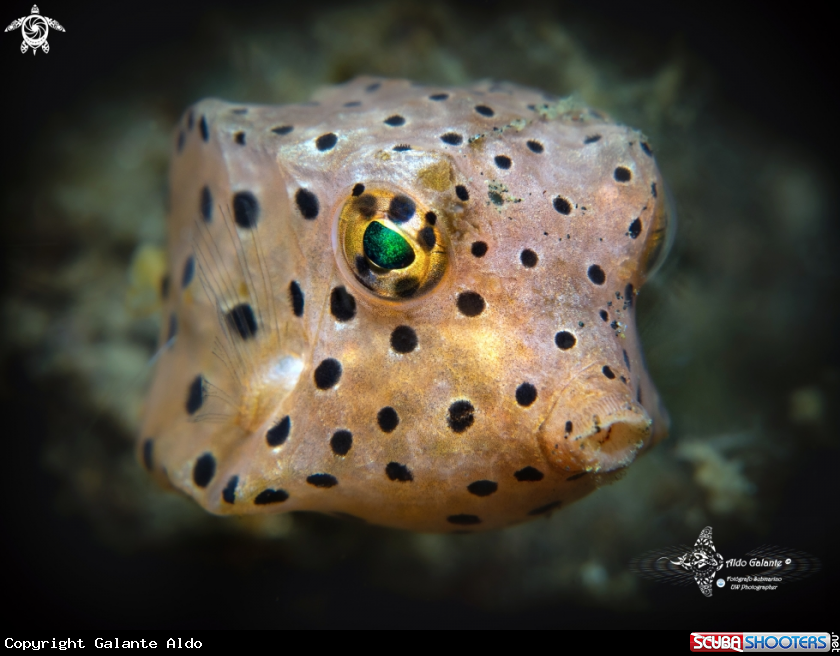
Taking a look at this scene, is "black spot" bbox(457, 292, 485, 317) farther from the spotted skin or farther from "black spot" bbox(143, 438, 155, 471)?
"black spot" bbox(143, 438, 155, 471)

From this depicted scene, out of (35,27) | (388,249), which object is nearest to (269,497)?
(388,249)

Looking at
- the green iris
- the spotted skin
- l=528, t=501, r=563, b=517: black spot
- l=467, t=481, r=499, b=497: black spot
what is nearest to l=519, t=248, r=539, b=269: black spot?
the spotted skin

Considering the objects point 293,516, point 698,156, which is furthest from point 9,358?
point 698,156

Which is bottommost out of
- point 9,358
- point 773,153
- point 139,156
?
point 9,358

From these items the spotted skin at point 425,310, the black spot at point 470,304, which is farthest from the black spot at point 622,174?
the black spot at point 470,304

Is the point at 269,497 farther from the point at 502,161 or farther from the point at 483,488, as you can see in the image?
the point at 502,161

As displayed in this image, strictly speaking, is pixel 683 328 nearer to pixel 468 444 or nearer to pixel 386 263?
pixel 468 444
